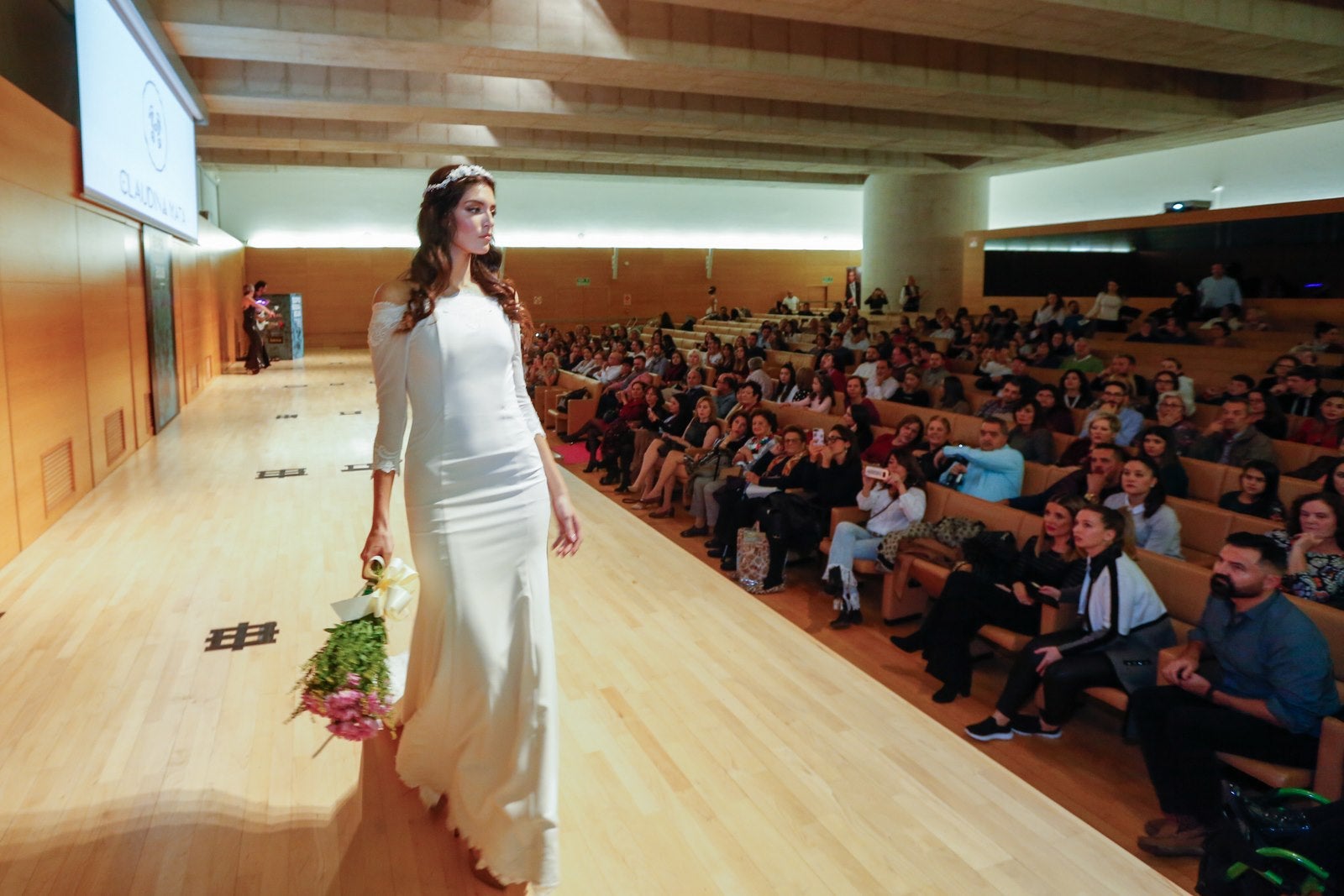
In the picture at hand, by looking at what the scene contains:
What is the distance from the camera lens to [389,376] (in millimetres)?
2092

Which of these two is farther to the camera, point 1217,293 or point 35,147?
point 1217,293

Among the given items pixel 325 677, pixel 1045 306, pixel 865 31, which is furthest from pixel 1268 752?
pixel 1045 306

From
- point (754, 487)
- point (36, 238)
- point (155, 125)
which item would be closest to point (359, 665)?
point (754, 487)

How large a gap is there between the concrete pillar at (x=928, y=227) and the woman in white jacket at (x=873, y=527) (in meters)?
12.8

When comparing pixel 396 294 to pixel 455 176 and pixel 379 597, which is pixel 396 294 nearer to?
pixel 455 176

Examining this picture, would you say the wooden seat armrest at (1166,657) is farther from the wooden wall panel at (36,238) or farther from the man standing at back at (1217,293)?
the man standing at back at (1217,293)

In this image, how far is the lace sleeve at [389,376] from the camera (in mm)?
2072

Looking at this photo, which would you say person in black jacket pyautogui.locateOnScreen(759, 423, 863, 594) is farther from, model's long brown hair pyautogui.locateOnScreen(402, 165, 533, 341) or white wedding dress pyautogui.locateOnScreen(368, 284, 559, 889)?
model's long brown hair pyautogui.locateOnScreen(402, 165, 533, 341)

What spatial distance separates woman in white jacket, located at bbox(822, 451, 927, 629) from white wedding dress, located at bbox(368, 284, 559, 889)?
2.78 metres

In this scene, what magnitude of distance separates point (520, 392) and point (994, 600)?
101 inches

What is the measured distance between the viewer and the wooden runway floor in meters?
2.48

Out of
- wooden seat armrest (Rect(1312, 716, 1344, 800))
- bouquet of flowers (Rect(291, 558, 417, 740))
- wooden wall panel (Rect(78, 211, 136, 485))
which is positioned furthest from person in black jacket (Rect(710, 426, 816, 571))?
wooden wall panel (Rect(78, 211, 136, 485))

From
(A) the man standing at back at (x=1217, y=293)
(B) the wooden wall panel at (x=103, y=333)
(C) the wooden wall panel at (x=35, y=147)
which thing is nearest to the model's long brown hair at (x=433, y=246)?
(C) the wooden wall panel at (x=35, y=147)

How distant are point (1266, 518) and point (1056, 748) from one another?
6.37 ft
